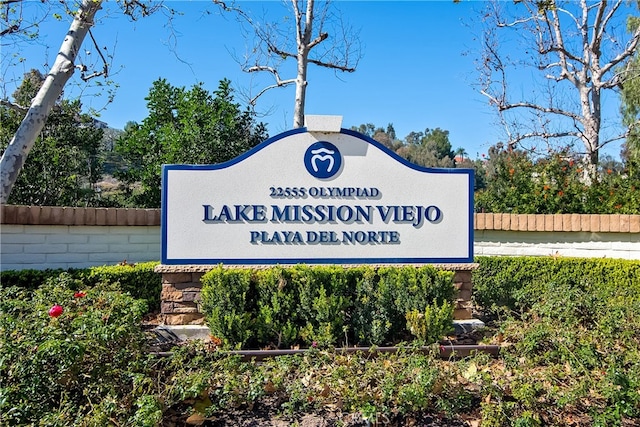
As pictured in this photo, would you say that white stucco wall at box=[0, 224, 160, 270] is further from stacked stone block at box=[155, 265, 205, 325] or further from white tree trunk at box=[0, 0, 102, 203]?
stacked stone block at box=[155, 265, 205, 325]

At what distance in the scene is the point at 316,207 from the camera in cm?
495

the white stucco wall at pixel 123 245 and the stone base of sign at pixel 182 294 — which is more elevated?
the white stucco wall at pixel 123 245

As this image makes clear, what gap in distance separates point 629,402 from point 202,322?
3.59 meters

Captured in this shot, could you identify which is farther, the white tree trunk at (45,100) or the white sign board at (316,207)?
the white tree trunk at (45,100)

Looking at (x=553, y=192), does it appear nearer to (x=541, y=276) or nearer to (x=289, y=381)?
(x=541, y=276)

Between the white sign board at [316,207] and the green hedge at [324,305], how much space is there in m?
0.34

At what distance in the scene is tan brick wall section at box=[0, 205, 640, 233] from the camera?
5686mm

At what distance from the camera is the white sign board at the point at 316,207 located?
15.8ft

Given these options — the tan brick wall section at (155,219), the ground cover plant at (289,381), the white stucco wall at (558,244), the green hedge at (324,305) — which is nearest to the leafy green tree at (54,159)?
the tan brick wall section at (155,219)

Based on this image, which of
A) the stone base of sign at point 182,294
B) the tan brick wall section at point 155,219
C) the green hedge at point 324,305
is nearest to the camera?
the green hedge at point 324,305

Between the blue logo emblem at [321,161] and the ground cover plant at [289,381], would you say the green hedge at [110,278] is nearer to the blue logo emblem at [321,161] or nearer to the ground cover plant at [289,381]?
the ground cover plant at [289,381]

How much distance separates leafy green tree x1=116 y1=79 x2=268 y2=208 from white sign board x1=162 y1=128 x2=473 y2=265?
182 inches

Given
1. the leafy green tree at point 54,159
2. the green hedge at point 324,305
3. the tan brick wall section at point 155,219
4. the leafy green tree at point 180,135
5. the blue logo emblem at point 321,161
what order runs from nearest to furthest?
the green hedge at point 324,305, the blue logo emblem at point 321,161, the tan brick wall section at point 155,219, the leafy green tree at point 54,159, the leafy green tree at point 180,135

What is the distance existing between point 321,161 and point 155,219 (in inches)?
109
